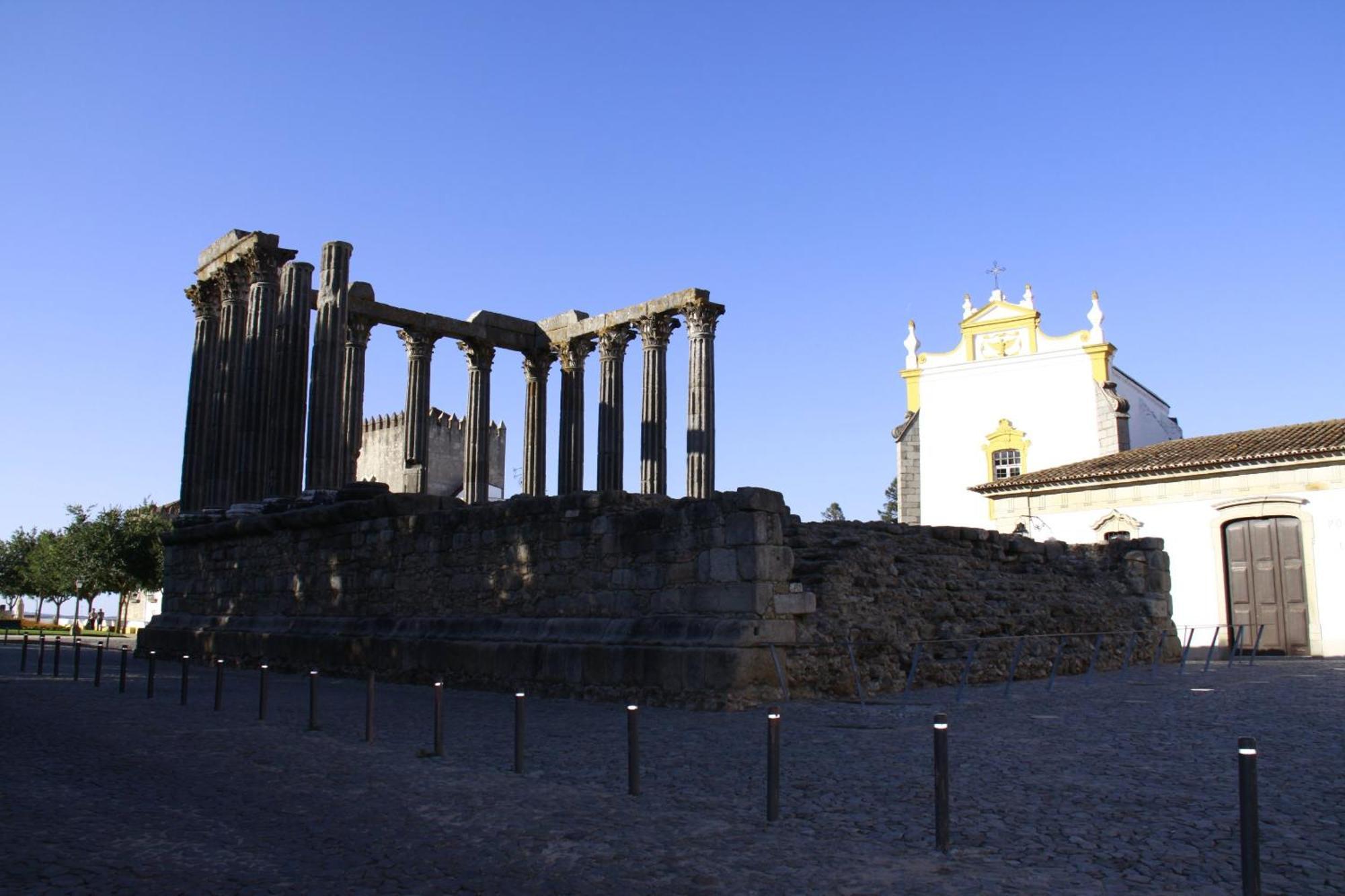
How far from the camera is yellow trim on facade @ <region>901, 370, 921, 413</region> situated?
3684 cm

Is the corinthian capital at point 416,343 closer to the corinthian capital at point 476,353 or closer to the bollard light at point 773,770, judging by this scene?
the corinthian capital at point 476,353

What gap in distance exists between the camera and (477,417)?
29703mm

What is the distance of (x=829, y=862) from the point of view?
5.01 metres

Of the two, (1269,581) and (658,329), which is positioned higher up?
(658,329)

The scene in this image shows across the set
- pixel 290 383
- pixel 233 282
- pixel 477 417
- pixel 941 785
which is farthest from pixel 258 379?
pixel 941 785

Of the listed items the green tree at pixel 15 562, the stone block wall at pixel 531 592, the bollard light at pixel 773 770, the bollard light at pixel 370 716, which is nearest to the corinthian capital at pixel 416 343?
the stone block wall at pixel 531 592

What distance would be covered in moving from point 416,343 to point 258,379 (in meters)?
5.47

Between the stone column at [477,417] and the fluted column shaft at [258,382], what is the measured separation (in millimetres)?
6436

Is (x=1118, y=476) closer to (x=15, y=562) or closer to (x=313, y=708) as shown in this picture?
(x=313, y=708)

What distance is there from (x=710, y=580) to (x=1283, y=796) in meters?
6.46

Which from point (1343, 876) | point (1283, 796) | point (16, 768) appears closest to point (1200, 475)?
point (1283, 796)

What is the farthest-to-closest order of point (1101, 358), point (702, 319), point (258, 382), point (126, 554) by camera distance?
point (126, 554) < point (1101, 358) < point (702, 319) < point (258, 382)

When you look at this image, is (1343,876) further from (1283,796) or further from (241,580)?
(241,580)

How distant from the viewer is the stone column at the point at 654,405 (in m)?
27.1
